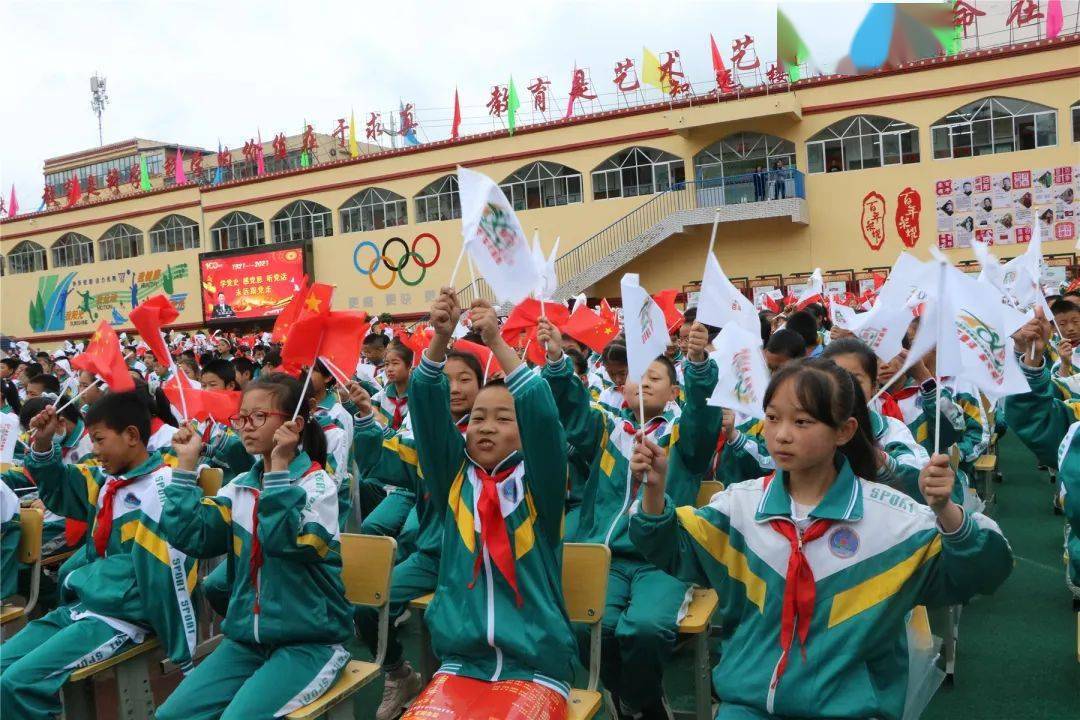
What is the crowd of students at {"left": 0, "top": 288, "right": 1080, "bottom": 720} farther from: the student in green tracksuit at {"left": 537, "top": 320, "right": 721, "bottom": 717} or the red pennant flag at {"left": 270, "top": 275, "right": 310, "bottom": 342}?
the red pennant flag at {"left": 270, "top": 275, "right": 310, "bottom": 342}

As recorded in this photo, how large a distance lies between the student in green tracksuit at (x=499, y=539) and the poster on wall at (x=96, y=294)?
2842 centimetres

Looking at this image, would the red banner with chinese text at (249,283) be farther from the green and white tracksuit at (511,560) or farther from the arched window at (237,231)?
the green and white tracksuit at (511,560)

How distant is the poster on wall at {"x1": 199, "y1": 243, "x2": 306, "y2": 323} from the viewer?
26.6 metres

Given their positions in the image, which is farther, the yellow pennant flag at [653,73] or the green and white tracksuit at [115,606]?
the yellow pennant flag at [653,73]

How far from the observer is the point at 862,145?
1969cm

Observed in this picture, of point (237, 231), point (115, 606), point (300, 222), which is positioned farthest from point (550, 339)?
point (237, 231)

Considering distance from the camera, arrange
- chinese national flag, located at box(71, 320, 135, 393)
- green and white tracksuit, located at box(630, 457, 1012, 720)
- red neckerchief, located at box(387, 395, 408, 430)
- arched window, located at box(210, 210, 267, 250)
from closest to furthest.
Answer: green and white tracksuit, located at box(630, 457, 1012, 720) < chinese national flag, located at box(71, 320, 135, 393) < red neckerchief, located at box(387, 395, 408, 430) < arched window, located at box(210, 210, 267, 250)

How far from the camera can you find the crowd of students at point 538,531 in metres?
2.04

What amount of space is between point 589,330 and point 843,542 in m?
4.49

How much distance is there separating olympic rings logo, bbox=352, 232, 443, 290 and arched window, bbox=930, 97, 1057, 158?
506 inches

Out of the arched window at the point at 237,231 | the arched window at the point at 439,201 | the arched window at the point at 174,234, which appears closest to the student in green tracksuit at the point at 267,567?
the arched window at the point at 439,201

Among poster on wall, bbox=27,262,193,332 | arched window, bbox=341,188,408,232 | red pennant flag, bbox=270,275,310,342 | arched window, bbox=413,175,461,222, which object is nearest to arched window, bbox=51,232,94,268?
poster on wall, bbox=27,262,193,332

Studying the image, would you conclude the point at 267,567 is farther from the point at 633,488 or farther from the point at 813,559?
the point at 813,559

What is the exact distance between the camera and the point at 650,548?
2162 millimetres
